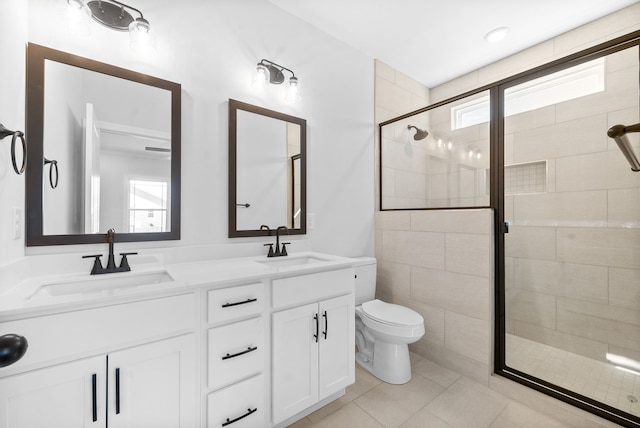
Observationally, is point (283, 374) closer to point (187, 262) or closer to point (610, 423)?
point (187, 262)

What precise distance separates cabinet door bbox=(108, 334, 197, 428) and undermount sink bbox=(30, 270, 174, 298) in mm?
274

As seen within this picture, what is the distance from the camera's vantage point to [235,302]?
49.7 inches

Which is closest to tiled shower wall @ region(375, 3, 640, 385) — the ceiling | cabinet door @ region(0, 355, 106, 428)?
the ceiling

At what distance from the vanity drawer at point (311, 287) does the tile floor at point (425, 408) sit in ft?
2.24

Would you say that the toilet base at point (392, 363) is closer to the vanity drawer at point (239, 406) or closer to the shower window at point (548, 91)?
the vanity drawer at point (239, 406)

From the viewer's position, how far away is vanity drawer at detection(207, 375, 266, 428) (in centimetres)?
120

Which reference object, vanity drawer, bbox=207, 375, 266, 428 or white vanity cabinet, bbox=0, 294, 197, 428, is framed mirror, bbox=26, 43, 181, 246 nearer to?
white vanity cabinet, bbox=0, 294, 197, 428

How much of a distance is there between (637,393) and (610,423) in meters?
0.37

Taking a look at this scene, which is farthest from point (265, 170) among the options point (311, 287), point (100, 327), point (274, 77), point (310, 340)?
point (100, 327)

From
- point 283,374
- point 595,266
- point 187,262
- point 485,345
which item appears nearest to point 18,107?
point 187,262

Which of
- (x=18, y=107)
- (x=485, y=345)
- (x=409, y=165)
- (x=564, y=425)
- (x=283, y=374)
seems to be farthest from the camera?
(x=409, y=165)

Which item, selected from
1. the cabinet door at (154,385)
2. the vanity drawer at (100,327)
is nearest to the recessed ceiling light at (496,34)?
the vanity drawer at (100,327)

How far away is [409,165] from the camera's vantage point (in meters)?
2.82

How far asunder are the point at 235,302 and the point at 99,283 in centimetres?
63
